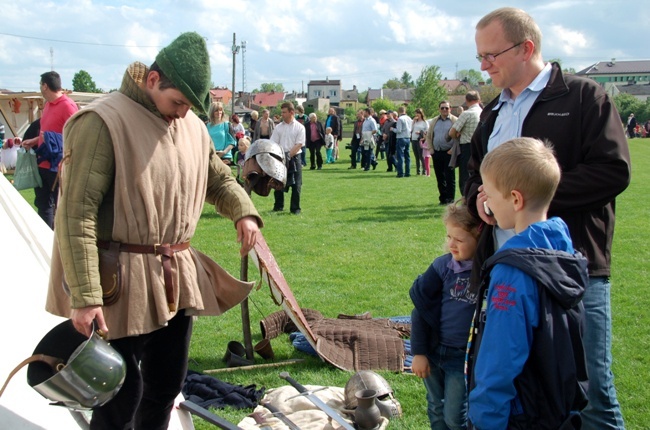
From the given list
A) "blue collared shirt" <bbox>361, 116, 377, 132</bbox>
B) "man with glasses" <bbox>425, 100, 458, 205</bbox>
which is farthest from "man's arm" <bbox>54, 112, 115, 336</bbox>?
"blue collared shirt" <bbox>361, 116, 377, 132</bbox>

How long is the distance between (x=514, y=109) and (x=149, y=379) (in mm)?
1901

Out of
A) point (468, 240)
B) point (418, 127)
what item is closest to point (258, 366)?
point (468, 240)

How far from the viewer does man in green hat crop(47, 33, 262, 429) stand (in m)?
2.43

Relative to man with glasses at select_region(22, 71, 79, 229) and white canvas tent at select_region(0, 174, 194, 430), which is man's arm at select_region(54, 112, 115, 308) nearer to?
white canvas tent at select_region(0, 174, 194, 430)

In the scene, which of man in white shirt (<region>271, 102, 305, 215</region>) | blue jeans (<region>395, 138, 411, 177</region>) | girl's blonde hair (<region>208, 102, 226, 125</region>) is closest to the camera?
girl's blonde hair (<region>208, 102, 226, 125</region>)

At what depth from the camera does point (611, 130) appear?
8.52 ft

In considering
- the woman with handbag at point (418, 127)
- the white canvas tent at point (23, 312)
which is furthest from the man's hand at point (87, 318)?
the woman with handbag at point (418, 127)

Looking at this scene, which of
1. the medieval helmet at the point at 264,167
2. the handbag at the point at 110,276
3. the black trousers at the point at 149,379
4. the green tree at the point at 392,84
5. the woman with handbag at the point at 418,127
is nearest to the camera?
the handbag at the point at 110,276

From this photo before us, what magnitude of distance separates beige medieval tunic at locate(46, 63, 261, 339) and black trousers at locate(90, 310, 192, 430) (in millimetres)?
120

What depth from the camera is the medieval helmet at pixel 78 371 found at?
240cm

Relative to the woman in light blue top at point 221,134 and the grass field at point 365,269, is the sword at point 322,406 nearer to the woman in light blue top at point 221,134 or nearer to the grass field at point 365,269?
the grass field at point 365,269

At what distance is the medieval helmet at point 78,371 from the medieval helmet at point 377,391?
1738mm

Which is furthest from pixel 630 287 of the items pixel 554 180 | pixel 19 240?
pixel 19 240

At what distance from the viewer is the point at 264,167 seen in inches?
196
